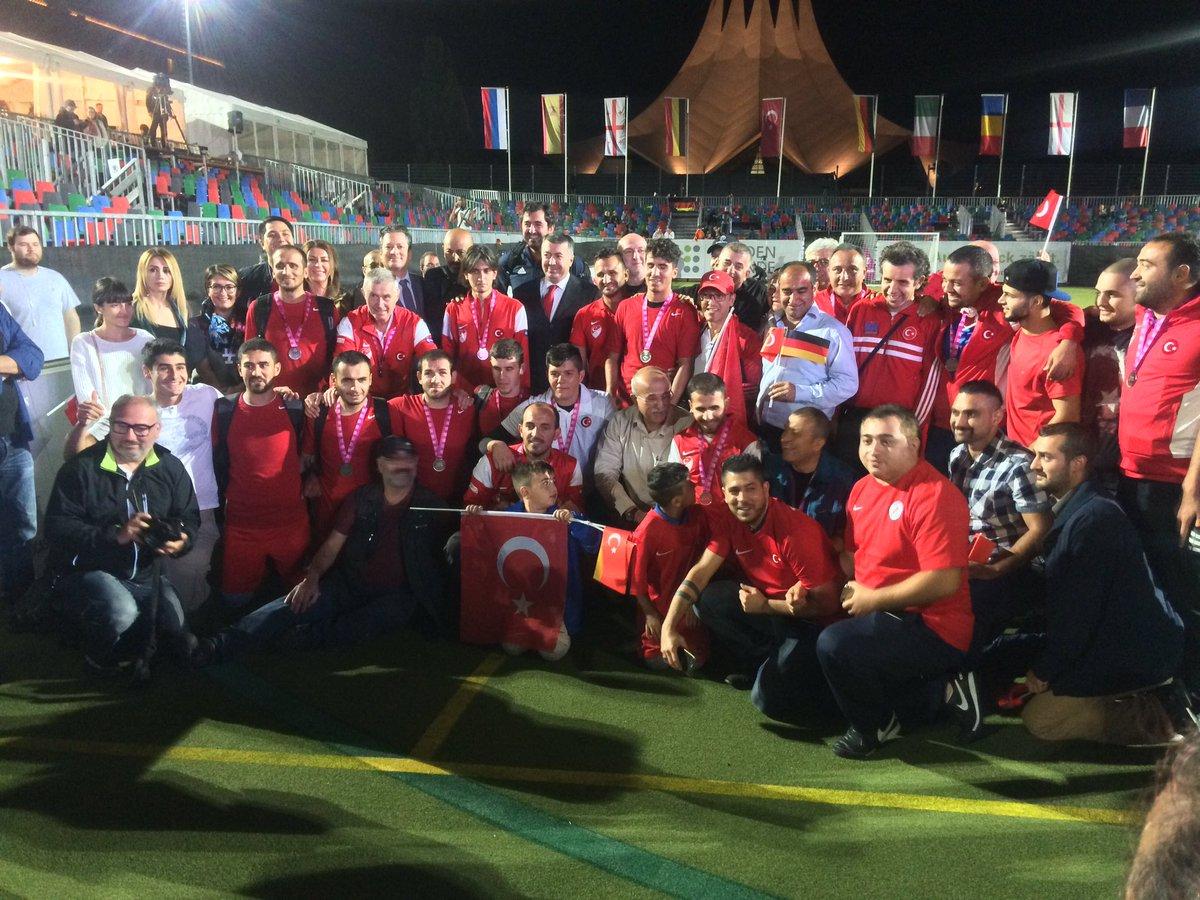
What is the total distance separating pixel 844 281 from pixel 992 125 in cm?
3361

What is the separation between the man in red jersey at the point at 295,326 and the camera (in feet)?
19.2

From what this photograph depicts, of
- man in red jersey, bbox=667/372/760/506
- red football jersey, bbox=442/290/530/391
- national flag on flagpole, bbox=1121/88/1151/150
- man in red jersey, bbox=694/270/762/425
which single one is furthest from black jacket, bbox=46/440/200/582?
national flag on flagpole, bbox=1121/88/1151/150

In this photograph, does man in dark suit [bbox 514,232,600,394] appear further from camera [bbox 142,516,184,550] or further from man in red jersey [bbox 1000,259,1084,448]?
man in red jersey [bbox 1000,259,1084,448]

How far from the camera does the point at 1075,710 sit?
3.70 m

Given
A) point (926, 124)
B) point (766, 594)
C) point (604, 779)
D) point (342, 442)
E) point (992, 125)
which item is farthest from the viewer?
point (992, 125)

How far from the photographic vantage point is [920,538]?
3504 mm

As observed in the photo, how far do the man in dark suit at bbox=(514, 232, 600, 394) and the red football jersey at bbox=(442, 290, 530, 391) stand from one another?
17.2 inches

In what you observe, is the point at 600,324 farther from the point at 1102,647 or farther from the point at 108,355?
the point at 1102,647

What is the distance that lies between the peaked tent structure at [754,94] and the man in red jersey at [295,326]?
51219mm

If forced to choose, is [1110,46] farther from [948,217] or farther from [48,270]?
[48,270]

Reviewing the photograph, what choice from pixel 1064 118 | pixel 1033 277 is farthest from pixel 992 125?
pixel 1033 277

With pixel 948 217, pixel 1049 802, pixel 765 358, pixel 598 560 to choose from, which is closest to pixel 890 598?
pixel 1049 802

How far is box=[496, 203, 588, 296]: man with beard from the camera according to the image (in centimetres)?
689

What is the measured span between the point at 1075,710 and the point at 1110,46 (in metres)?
61.2
